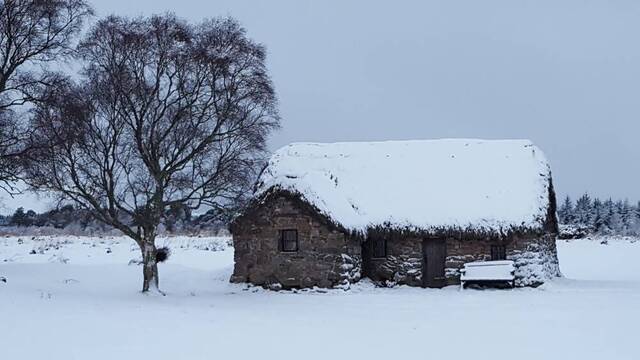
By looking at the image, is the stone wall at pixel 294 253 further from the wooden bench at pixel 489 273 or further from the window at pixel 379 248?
the wooden bench at pixel 489 273

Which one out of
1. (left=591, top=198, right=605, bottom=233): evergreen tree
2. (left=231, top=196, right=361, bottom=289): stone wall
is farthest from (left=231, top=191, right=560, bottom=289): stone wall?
(left=591, top=198, right=605, bottom=233): evergreen tree

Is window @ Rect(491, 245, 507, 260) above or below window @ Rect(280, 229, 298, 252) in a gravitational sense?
below

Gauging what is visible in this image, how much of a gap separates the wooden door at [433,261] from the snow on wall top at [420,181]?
0.90m

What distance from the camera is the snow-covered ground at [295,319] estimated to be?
12.7 m

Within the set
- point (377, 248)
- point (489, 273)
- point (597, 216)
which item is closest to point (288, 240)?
point (377, 248)

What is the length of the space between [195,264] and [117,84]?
13806 mm

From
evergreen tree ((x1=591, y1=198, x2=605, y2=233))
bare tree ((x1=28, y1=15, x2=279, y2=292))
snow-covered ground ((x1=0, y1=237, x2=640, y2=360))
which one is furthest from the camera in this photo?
evergreen tree ((x1=591, y1=198, x2=605, y2=233))

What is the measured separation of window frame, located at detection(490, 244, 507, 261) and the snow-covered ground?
1.70 m

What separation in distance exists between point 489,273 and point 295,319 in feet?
33.2

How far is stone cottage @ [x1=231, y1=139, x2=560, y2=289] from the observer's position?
24.8 meters

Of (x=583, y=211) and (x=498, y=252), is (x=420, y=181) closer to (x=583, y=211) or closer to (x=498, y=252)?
(x=498, y=252)

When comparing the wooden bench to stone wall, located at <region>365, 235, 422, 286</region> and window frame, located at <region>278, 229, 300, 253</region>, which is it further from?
window frame, located at <region>278, 229, 300, 253</region>

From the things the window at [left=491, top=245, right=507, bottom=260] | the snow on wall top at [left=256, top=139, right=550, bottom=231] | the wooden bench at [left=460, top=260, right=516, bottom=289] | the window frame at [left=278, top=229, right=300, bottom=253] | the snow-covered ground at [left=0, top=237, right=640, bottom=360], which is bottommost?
the snow-covered ground at [left=0, top=237, right=640, bottom=360]

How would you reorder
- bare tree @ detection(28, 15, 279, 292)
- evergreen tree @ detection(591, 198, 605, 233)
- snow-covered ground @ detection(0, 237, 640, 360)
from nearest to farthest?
snow-covered ground @ detection(0, 237, 640, 360) → bare tree @ detection(28, 15, 279, 292) → evergreen tree @ detection(591, 198, 605, 233)
